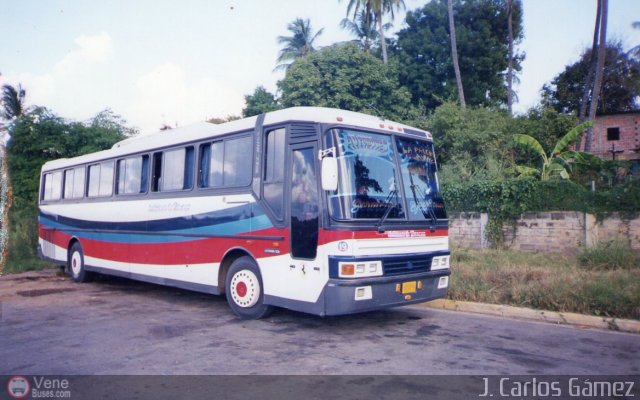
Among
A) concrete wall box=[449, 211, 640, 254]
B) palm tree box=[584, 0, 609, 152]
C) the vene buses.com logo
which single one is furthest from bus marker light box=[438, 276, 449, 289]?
palm tree box=[584, 0, 609, 152]

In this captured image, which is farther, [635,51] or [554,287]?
[635,51]

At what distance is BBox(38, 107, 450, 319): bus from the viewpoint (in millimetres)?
6613

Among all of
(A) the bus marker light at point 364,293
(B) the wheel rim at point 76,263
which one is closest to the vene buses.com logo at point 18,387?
(A) the bus marker light at point 364,293

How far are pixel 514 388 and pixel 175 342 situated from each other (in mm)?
4138

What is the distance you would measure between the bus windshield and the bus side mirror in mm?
272

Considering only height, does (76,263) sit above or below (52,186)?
below

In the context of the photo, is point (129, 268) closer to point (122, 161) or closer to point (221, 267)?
point (122, 161)

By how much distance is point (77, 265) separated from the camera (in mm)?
12766

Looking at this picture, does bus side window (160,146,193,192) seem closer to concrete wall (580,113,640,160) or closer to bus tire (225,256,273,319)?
bus tire (225,256,273,319)

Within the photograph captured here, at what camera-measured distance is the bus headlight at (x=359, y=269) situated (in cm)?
646

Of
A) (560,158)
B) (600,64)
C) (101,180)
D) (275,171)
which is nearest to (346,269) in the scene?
(275,171)

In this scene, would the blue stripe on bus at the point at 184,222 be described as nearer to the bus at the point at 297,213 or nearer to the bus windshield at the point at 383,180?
the bus at the point at 297,213

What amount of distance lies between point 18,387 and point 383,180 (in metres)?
4.89

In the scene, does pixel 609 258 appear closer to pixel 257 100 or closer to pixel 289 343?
pixel 289 343
